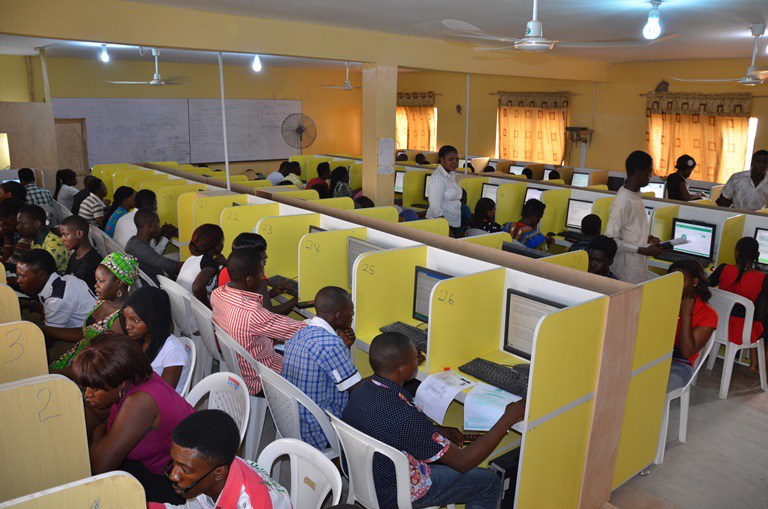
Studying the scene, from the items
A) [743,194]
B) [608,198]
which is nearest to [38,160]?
[608,198]

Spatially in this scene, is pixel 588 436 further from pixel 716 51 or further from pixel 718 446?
pixel 716 51

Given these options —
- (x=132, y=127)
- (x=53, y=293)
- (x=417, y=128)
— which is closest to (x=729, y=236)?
(x=53, y=293)

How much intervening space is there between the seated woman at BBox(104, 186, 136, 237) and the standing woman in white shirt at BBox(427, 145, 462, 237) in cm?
267

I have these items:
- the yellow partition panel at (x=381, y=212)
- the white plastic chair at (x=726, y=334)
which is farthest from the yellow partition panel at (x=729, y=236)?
the yellow partition panel at (x=381, y=212)

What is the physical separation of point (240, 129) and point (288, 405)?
32.7 feet

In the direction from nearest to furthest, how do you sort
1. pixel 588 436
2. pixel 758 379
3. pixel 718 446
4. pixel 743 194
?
pixel 588 436 → pixel 718 446 → pixel 758 379 → pixel 743 194

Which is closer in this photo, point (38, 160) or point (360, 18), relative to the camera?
point (360, 18)

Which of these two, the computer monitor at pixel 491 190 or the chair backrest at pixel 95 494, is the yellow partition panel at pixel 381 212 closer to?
the computer monitor at pixel 491 190

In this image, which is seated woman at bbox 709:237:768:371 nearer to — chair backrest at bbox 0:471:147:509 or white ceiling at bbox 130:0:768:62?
white ceiling at bbox 130:0:768:62

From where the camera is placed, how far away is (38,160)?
763cm

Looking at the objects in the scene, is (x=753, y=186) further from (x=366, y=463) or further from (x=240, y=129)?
(x=240, y=129)

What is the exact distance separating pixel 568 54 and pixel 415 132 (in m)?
5.26

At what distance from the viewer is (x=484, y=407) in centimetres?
238

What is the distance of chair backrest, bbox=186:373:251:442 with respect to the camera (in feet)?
7.10
